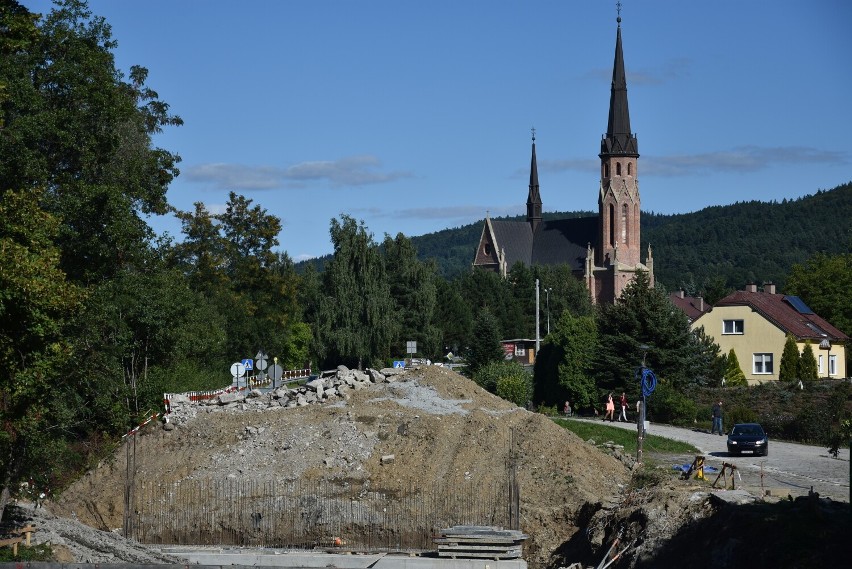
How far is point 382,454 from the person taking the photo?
3369 centimetres

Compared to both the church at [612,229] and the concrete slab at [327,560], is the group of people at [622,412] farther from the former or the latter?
the church at [612,229]

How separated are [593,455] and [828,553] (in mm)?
15517

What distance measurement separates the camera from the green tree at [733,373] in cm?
6356

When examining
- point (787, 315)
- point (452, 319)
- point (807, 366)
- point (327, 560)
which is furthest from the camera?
point (452, 319)

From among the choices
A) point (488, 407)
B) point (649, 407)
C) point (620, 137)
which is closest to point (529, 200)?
point (620, 137)

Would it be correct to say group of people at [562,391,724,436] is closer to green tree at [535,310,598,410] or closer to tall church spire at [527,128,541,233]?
green tree at [535,310,598,410]

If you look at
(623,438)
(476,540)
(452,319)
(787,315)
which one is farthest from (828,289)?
(476,540)

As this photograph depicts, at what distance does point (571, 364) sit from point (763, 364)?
18.0 m

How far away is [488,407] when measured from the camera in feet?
126

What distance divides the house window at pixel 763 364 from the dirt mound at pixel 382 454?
32.8 metres

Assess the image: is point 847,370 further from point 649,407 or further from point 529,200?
point 529,200

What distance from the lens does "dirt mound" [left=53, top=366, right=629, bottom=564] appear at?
104ft

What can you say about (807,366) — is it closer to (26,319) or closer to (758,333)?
(758,333)

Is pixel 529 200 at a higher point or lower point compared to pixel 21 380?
higher
